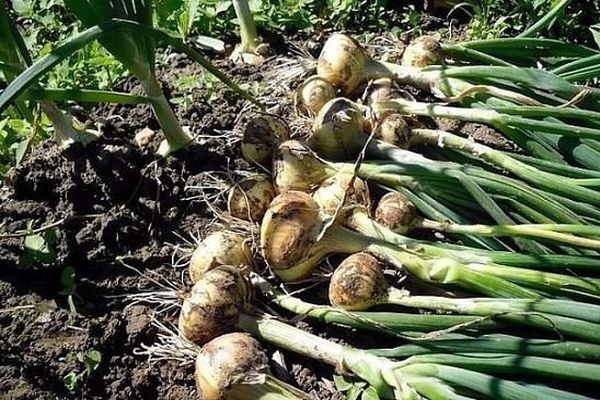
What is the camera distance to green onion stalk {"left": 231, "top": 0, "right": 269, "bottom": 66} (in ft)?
9.23

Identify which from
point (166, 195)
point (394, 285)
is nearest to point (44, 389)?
point (166, 195)

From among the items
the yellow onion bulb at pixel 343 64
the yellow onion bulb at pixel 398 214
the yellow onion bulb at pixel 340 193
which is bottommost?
the yellow onion bulb at pixel 398 214

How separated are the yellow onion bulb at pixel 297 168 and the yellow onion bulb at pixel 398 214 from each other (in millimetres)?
187

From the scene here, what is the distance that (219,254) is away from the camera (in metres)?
2.10

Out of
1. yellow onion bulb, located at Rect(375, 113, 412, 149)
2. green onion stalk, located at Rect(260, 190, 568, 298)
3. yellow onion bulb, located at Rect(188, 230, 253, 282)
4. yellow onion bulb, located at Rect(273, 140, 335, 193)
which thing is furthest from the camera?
yellow onion bulb, located at Rect(375, 113, 412, 149)

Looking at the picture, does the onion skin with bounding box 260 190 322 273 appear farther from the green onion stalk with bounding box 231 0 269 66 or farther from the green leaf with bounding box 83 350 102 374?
the green onion stalk with bounding box 231 0 269 66

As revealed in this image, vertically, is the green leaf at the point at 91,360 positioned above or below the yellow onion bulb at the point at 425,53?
below

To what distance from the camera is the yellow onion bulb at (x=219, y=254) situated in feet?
6.89

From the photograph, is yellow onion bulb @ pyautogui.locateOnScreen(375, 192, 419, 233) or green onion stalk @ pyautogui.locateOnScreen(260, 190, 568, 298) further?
yellow onion bulb @ pyautogui.locateOnScreen(375, 192, 419, 233)

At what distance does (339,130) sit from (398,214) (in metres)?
0.31

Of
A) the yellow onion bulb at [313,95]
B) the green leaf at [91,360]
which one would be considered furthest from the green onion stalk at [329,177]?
the green leaf at [91,360]

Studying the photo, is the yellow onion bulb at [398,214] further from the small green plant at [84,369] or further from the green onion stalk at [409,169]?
the small green plant at [84,369]

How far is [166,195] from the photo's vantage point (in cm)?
239

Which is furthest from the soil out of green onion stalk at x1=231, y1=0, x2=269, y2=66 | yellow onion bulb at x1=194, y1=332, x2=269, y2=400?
green onion stalk at x1=231, y1=0, x2=269, y2=66
